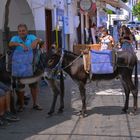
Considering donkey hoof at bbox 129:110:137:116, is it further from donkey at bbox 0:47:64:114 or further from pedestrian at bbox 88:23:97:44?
pedestrian at bbox 88:23:97:44

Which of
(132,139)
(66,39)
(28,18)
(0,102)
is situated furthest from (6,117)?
(66,39)

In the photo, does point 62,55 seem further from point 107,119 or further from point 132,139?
point 132,139

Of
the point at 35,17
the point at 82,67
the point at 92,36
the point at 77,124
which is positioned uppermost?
the point at 35,17

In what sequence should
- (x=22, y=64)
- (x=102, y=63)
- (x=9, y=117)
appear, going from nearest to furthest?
(x=9, y=117) < (x=102, y=63) < (x=22, y=64)

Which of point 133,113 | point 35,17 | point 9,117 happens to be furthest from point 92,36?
point 9,117

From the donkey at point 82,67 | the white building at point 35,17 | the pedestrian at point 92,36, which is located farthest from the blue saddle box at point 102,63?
the pedestrian at point 92,36

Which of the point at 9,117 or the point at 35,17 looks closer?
the point at 9,117

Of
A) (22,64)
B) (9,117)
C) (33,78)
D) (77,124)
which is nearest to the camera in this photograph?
(77,124)

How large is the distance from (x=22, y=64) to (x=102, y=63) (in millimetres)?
1483

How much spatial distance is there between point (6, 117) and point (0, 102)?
46cm

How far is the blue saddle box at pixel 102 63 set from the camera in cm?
805

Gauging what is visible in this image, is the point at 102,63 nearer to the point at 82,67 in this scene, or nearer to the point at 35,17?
the point at 82,67

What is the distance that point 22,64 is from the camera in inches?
323

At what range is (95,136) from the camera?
6781mm
